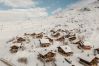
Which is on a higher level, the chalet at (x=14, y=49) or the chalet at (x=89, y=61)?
the chalet at (x=14, y=49)

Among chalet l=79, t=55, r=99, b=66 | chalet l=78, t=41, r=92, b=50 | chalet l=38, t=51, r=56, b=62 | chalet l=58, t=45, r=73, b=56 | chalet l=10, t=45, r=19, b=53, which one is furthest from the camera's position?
chalet l=78, t=41, r=92, b=50

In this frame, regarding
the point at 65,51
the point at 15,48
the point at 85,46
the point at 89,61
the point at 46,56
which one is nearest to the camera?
the point at 89,61

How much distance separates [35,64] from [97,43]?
2673cm

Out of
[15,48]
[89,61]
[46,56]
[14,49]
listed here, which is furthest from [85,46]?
[14,49]

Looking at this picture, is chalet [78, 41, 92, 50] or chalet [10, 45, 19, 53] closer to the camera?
chalet [10, 45, 19, 53]

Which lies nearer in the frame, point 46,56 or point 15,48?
point 46,56

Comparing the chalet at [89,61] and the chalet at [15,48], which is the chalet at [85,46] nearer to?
the chalet at [89,61]

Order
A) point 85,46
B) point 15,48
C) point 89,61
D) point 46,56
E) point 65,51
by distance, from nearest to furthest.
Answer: point 89,61 < point 46,56 < point 65,51 < point 85,46 < point 15,48

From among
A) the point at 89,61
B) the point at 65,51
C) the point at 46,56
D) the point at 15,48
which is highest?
the point at 15,48

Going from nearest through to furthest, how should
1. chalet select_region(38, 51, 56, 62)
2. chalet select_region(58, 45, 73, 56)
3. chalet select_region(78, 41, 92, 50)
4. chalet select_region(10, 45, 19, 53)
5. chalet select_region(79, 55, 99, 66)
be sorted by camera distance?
chalet select_region(79, 55, 99, 66) → chalet select_region(38, 51, 56, 62) → chalet select_region(58, 45, 73, 56) → chalet select_region(10, 45, 19, 53) → chalet select_region(78, 41, 92, 50)

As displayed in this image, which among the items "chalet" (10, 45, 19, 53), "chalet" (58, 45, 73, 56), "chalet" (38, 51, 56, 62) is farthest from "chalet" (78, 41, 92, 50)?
"chalet" (10, 45, 19, 53)

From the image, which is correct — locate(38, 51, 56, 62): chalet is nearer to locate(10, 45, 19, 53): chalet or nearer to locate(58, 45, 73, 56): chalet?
locate(58, 45, 73, 56): chalet

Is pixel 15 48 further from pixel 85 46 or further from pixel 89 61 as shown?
pixel 89 61

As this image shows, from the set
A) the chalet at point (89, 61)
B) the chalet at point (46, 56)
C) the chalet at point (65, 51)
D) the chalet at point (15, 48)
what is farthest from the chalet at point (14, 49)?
the chalet at point (89, 61)
